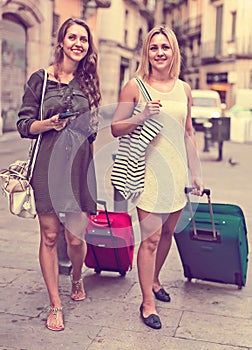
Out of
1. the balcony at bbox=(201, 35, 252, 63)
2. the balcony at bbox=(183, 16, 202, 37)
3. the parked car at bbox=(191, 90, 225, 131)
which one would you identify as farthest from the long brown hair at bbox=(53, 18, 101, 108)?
the balcony at bbox=(183, 16, 202, 37)

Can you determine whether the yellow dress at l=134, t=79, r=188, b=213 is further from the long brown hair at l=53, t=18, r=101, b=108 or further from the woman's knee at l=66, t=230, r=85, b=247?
the woman's knee at l=66, t=230, r=85, b=247

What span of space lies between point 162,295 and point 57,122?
1587 millimetres

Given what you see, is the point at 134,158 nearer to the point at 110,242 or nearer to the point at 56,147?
the point at 56,147

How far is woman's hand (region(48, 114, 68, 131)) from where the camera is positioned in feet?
10.3

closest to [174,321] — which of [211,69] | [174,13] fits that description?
[211,69]

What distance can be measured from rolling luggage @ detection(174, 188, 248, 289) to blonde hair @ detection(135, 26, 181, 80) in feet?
3.20

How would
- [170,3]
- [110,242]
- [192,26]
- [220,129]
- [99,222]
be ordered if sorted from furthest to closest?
[170,3] < [192,26] < [220,129] < [99,222] < [110,242]

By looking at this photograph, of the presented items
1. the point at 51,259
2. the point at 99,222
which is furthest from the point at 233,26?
the point at 51,259

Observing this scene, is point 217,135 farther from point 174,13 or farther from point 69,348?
point 174,13

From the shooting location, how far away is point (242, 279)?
4.20 meters

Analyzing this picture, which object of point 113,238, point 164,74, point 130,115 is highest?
point 164,74

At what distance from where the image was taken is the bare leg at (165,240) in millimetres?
3785

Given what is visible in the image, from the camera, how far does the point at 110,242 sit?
418 centimetres

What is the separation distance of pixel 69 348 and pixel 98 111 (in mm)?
1470
